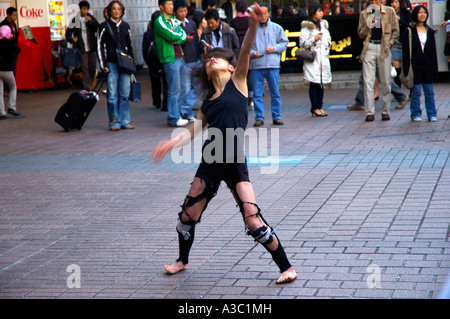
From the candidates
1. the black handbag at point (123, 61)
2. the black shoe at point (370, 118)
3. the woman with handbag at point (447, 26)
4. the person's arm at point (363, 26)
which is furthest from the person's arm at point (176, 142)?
the woman with handbag at point (447, 26)

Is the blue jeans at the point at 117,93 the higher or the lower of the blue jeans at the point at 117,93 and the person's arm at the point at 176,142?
the lower

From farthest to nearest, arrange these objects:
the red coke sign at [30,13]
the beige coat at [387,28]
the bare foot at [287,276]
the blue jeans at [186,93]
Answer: the red coke sign at [30,13] → the blue jeans at [186,93] → the beige coat at [387,28] → the bare foot at [287,276]

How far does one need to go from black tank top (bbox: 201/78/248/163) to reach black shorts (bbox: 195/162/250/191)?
33 millimetres

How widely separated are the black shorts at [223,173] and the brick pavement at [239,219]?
64 centimetres

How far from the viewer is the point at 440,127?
10.2 metres

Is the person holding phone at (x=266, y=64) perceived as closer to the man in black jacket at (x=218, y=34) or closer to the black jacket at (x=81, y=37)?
the man in black jacket at (x=218, y=34)

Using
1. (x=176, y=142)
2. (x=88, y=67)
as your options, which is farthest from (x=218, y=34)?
(x=176, y=142)

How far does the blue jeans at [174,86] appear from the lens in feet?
37.8

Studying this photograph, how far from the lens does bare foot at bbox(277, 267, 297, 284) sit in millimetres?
4457

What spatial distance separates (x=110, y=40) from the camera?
1131 cm

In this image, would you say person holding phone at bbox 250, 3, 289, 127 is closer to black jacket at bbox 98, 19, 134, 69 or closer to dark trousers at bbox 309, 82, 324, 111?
dark trousers at bbox 309, 82, 324, 111
